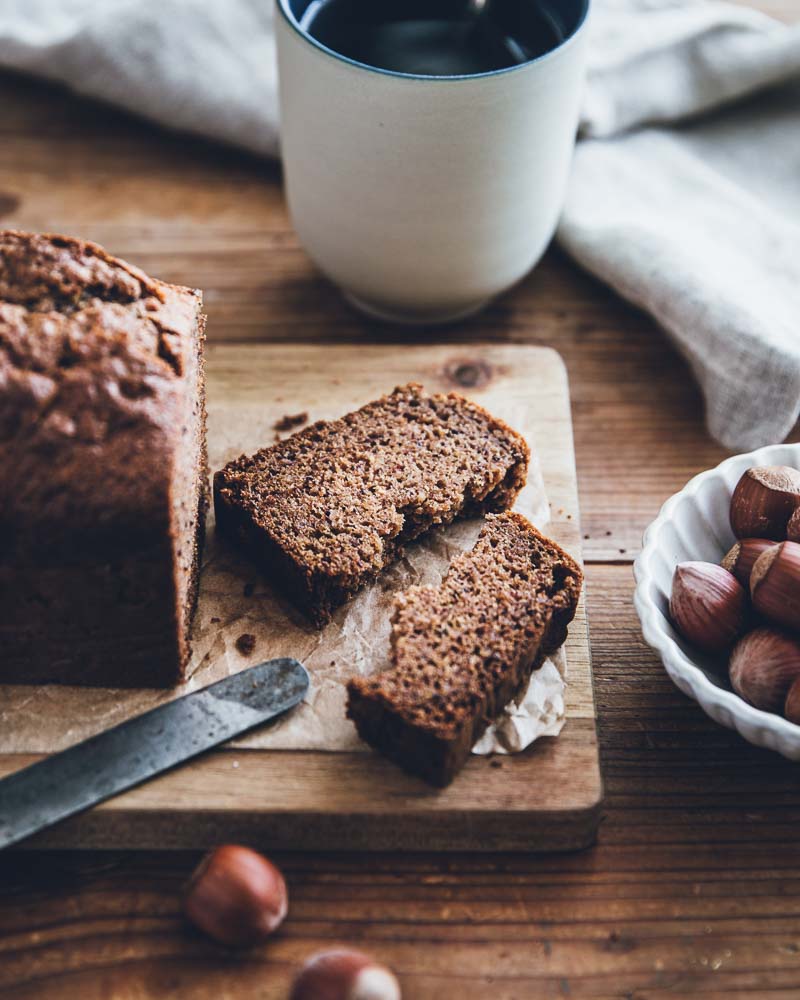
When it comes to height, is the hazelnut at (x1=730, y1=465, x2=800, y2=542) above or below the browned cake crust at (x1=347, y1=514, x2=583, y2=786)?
above

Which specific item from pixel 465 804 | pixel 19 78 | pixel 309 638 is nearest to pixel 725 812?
pixel 465 804

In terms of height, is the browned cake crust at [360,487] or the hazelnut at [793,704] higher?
the hazelnut at [793,704]

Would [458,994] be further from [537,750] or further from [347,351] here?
[347,351]

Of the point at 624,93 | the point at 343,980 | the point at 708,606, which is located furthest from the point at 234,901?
the point at 624,93

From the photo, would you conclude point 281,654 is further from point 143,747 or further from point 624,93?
point 624,93

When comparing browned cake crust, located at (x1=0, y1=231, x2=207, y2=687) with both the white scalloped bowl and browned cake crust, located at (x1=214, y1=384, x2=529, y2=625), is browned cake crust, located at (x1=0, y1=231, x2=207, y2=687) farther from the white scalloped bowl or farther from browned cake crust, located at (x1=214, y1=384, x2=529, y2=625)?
the white scalloped bowl

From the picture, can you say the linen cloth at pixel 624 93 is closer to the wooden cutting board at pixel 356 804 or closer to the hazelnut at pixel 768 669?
the hazelnut at pixel 768 669

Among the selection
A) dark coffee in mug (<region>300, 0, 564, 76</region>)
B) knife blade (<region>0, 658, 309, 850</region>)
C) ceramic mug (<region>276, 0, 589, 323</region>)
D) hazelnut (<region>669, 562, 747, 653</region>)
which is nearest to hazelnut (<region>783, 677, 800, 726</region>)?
hazelnut (<region>669, 562, 747, 653</region>)

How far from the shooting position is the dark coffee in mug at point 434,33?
266 cm

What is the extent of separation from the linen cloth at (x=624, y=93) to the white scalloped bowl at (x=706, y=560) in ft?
2.93

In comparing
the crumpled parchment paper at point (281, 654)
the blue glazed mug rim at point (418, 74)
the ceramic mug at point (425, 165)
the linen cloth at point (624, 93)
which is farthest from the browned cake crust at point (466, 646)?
the linen cloth at point (624, 93)

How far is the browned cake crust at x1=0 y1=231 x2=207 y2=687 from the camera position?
6.33ft

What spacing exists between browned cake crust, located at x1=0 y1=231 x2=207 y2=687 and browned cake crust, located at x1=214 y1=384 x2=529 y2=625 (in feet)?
0.70

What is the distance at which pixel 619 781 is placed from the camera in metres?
2.17
